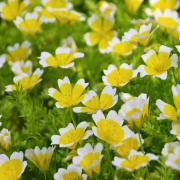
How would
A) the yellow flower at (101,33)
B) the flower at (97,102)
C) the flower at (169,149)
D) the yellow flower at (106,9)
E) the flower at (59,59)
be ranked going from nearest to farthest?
the flower at (169,149) < the flower at (97,102) < the flower at (59,59) < the yellow flower at (101,33) < the yellow flower at (106,9)

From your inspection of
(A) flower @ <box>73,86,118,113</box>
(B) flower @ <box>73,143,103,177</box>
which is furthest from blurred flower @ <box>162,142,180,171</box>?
(A) flower @ <box>73,86,118,113</box>

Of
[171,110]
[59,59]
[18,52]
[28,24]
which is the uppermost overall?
[171,110]

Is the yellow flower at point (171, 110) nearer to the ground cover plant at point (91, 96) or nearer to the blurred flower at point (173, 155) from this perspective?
the ground cover plant at point (91, 96)

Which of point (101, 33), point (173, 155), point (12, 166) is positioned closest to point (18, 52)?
point (101, 33)

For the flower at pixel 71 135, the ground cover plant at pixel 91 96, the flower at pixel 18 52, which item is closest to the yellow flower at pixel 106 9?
the ground cover plant at pixel 91 96

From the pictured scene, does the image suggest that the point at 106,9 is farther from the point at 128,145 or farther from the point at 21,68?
the point at 128,145

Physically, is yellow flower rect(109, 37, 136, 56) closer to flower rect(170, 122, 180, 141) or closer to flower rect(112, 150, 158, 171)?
flower rect(170, 122, 180, 141)

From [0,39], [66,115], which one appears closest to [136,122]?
[66,115]
